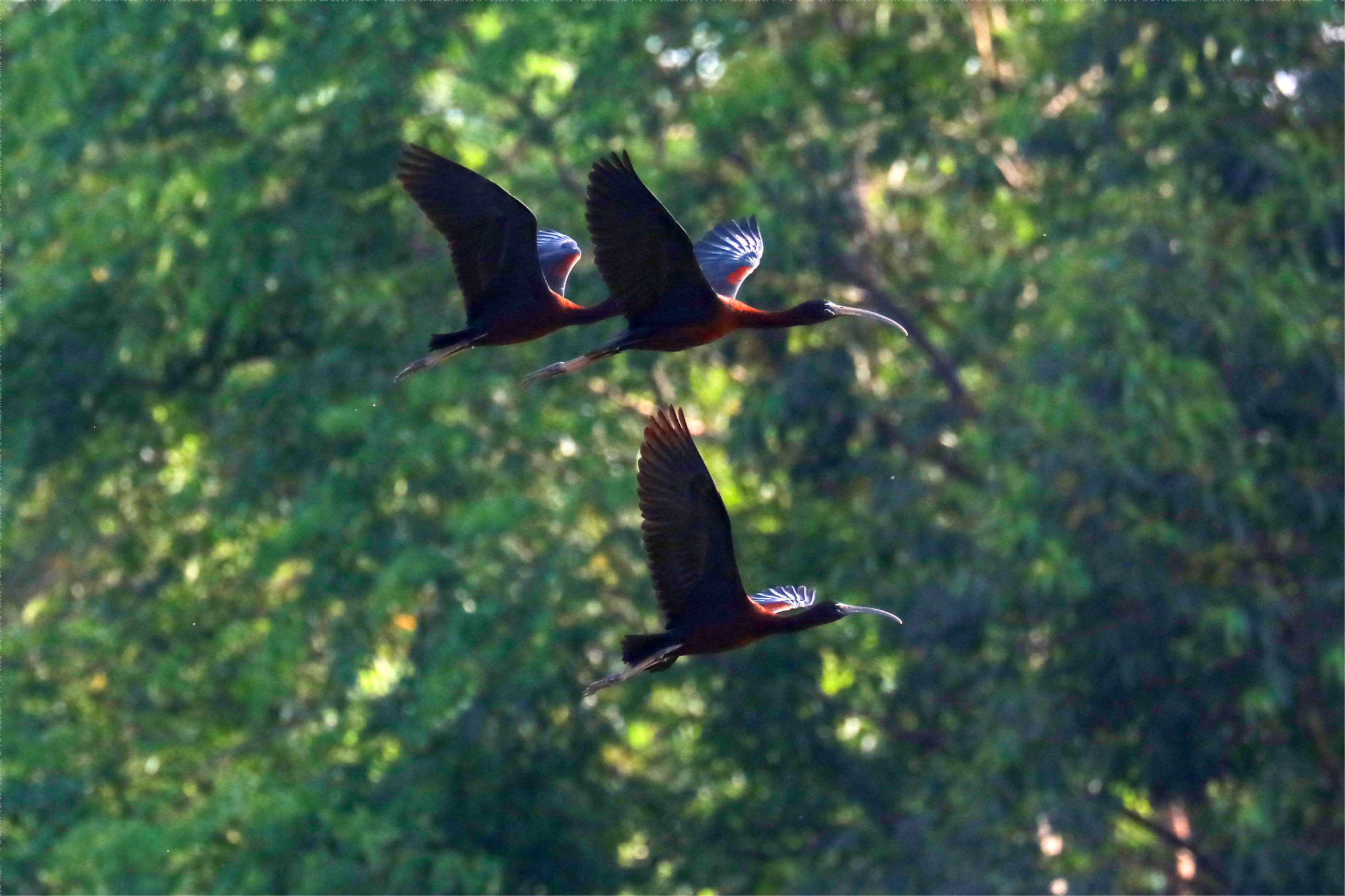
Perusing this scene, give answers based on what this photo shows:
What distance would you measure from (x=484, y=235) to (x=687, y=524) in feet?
2.98

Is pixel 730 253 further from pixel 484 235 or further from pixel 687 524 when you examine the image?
pixel 687 524

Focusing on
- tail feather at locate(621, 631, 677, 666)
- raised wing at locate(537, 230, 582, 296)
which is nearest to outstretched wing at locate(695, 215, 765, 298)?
raised wing at locate(537, 230, 582, 296)

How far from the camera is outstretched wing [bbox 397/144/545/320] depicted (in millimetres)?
5082

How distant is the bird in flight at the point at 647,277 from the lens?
4.62 metres

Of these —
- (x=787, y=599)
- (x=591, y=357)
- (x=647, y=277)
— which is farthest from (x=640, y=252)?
(x=787, y=599)

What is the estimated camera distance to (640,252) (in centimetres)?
470

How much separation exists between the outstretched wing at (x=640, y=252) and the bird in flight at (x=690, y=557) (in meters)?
0.26

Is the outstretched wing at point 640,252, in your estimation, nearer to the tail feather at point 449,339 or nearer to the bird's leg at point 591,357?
the bird's leg at point 591,357

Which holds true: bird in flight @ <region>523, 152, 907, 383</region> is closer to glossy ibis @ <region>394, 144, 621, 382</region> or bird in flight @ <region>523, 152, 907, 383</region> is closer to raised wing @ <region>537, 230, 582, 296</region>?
glossy ibis @ <region>394, 144, 621, 382</region>

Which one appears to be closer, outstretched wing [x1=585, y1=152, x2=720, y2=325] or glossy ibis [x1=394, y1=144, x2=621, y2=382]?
outstretched wing [x1=585, y1=152, x2=720, y2=325]

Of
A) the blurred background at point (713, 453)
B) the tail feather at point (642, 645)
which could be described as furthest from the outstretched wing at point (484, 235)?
the blurred background at point (713, 453)

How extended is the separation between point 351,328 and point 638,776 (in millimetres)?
2900

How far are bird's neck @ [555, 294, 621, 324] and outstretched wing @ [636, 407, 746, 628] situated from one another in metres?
0.46

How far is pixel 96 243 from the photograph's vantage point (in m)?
12.6
